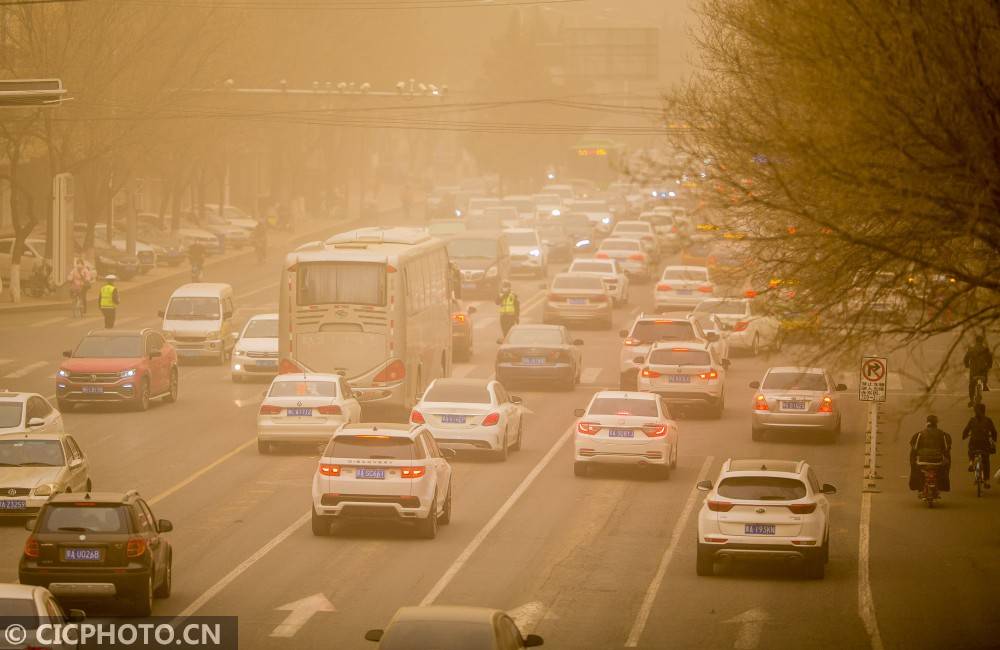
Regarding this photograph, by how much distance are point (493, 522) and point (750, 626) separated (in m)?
7.17

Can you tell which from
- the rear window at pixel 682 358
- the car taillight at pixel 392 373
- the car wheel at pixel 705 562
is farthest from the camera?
the rear window at pixel 682 358

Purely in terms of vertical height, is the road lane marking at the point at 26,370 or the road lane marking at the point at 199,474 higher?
the road lane marking at the point at 26,370

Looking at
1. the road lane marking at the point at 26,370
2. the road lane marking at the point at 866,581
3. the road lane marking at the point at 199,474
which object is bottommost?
the road lane marking at the point at 866,581

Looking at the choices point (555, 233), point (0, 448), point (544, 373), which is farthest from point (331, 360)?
point (555, 233)

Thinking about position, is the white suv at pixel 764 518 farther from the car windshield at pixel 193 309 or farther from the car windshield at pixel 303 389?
the car windshield at pixel 193 309

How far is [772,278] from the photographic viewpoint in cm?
1877

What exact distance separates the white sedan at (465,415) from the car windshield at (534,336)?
31.9 ft

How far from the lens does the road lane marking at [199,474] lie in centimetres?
2848

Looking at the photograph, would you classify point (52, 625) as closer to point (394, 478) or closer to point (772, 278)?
point (772, 278)

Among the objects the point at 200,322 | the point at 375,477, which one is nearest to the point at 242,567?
the point at 375,477

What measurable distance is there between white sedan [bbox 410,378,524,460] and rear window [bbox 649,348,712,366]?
652 cm

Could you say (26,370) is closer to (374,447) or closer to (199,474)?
(199,474)

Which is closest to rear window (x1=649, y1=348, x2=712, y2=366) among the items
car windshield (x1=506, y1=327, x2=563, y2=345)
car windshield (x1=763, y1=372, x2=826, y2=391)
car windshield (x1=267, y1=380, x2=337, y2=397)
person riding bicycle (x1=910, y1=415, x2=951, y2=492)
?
car windshield (x1=763, y1=372, x2=826, y2=391)

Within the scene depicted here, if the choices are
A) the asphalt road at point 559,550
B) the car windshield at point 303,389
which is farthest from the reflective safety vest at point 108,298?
the car windshield at point 303,389
